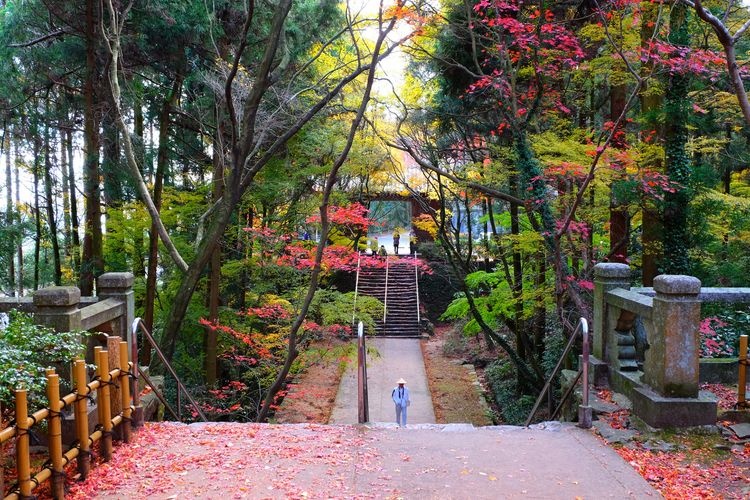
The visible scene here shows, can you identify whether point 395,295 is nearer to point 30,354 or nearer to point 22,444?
point 30,354

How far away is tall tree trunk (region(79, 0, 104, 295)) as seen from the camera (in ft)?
39.2

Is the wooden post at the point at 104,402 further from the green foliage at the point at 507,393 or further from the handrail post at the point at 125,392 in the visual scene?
the green foliage at the point at 507,393

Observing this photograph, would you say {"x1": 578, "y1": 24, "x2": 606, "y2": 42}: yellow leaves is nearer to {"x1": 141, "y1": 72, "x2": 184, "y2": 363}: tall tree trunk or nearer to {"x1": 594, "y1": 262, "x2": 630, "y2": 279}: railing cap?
{"x1": 594, "y1": 262, "x2": 630, "y2": 279}: railing cap

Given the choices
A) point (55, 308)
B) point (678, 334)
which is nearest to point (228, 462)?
point (55, 308)

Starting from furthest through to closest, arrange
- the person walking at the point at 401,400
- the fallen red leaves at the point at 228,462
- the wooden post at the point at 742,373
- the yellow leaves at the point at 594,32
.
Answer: the yellow leaves at the point at 594,32
the person walking at the point at 401,400
the wooden post at the point at 742,373
the fallen red leaves at the point at 228,462

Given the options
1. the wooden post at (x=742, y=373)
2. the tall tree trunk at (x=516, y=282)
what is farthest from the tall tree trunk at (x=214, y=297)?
the wooden post at (x=742, y=373)

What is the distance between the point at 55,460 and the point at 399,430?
3186mm

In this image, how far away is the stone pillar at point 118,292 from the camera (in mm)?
6270

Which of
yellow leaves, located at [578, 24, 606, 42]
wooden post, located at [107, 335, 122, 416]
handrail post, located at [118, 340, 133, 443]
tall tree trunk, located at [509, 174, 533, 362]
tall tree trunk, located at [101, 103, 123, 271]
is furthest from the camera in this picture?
tall tree trunk, located at [101, 103, 123, 271]

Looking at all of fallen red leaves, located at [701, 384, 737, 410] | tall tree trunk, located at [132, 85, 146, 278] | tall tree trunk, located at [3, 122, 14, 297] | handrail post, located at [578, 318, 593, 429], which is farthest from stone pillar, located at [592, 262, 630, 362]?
tall tree trunk, located at [3, 122, 14, 297]

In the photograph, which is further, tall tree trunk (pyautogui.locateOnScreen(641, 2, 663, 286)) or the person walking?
the person walking

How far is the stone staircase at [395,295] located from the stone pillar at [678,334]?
1903cm

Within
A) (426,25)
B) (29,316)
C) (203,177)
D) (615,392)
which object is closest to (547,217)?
(615,392)

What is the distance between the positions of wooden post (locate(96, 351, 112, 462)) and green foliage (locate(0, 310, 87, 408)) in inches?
7.7
